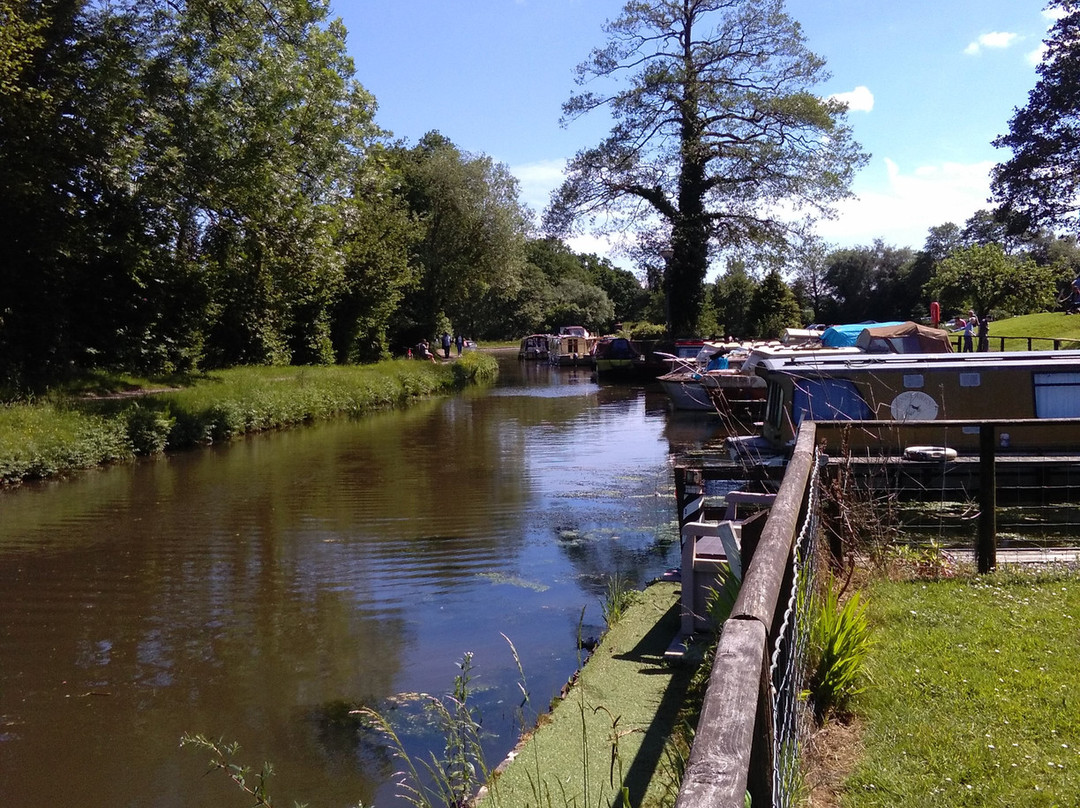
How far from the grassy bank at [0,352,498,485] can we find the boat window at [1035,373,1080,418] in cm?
1580

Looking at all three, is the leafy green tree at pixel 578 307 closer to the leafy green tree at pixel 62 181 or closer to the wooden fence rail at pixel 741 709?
the leafy green tree at pixel 62 181

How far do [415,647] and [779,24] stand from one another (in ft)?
112

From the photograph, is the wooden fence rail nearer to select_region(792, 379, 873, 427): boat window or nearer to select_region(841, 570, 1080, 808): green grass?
select_region(841, 570, 1080, 808): green grass

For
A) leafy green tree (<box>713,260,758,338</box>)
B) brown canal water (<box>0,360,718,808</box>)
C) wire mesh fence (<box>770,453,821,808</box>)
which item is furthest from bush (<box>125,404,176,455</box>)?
leafy green tree (<box>713,260,758,338</box>)

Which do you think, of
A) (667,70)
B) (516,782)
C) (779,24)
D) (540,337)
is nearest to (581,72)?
(667,70)

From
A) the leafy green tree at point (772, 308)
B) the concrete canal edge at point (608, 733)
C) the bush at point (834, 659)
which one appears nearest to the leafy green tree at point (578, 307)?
the leafy green tree at point (772, 308)

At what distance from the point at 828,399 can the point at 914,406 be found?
119cm

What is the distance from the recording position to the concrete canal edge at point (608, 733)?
166 inches

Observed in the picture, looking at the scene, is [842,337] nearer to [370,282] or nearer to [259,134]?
[259,134]

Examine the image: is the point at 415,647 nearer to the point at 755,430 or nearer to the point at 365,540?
the point at 365,540

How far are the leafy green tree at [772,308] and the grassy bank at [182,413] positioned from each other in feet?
72.9

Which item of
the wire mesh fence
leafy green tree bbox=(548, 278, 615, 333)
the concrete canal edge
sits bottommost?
the concrete canal edge

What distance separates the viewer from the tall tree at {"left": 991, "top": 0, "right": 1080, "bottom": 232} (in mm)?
34875

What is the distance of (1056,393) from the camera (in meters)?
12.3
